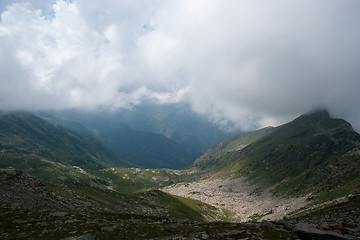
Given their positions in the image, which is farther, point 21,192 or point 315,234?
point 21,192

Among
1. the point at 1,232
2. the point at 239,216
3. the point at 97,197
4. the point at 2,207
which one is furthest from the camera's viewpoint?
the point at 239,216

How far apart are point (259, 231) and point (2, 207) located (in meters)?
53.4

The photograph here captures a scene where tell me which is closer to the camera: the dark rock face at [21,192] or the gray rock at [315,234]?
the gray rock at [315,234]

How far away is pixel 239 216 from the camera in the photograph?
18912 centimetres

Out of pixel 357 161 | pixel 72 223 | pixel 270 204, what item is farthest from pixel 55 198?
pixel 357 161

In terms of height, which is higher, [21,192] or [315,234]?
[21,192]

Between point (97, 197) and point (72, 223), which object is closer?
point (72, 223)

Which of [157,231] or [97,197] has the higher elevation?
[97,197]

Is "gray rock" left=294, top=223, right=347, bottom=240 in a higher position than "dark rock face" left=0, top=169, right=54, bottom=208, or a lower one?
lower

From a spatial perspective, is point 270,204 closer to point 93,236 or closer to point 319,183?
point 319,183

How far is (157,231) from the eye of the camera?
4109 centimetres

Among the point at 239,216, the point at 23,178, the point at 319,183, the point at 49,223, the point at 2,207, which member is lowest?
the point at 239,216

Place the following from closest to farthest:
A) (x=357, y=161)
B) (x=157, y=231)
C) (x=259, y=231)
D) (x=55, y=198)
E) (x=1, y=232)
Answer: (x=1, y=232) < (x=259, y=231) < (x=157, y=231) < (x=55, y=198) < (x=357, y=161)

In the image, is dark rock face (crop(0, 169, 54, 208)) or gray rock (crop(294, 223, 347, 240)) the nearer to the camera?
gray rock (crop(294, 223, 347, 240))
